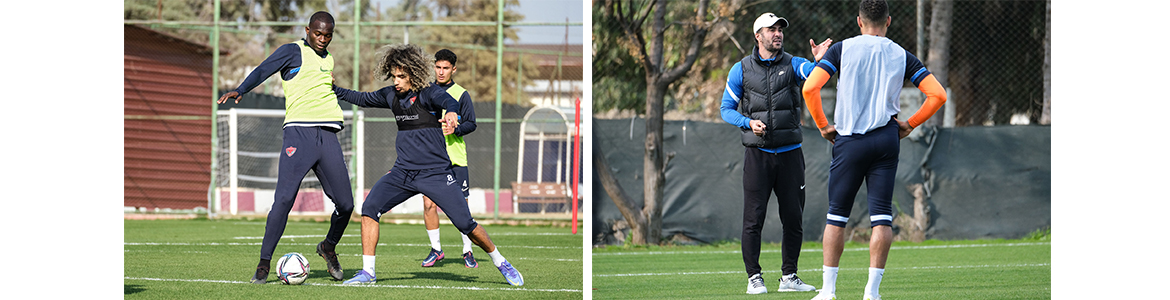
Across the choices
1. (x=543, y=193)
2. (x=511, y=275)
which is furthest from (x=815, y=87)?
(x=543, y=193)

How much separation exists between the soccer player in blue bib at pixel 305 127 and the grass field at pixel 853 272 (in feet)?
5.83

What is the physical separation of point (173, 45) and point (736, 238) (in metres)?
9.50

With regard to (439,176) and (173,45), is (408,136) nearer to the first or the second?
(439,176)

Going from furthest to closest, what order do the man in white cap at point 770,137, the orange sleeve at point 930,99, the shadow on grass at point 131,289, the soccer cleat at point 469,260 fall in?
1. the soccer cleat at point 469,260
2. the man in white cap at point 770,137
3. the shadow on grass at point 131,289
4. the orange sleeve at point 930,99

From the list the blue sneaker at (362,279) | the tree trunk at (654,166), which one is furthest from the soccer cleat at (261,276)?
the tree trunk at (654,166)

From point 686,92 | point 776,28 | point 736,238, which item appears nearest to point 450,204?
point 776,28

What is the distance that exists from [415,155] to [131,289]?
1604 mm

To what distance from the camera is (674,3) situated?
13547 mm

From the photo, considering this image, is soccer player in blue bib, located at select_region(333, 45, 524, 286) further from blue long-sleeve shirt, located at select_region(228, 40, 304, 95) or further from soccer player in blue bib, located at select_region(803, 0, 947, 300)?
soccer player in blue bib, located at select_region(803, 0, 947, 300)

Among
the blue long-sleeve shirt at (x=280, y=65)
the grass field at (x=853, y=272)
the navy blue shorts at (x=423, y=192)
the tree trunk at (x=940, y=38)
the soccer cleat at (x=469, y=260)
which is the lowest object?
the grass field at (x=853, y=272)

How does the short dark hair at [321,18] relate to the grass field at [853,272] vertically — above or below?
above

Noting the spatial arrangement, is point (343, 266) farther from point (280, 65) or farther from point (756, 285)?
point (756, 285)

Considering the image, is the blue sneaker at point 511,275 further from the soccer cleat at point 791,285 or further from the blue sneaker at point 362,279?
the soccer cleat at point 791,285

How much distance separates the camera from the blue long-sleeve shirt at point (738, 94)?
15.6ft
